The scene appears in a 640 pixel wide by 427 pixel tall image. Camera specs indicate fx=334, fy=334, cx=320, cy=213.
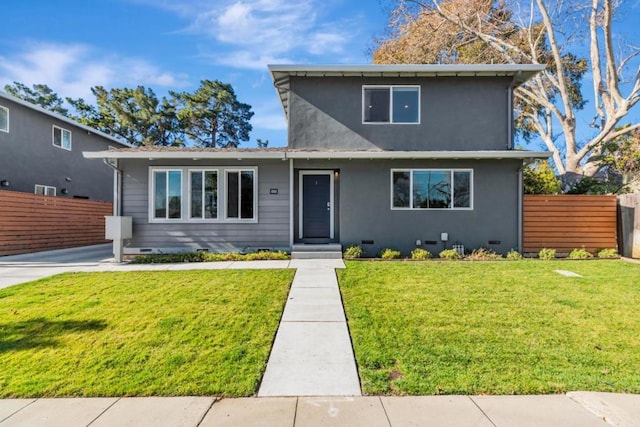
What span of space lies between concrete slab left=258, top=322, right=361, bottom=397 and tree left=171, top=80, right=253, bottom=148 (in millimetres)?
26919

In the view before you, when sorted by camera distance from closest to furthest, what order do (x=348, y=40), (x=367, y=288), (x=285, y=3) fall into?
(x=367, y=288)
(x=285, y=3)
(x=348, y=40)

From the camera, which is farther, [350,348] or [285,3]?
[285,3]

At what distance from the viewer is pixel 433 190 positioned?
9.82 metres

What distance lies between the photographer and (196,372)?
9.91ft

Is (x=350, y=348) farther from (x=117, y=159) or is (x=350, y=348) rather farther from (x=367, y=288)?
(x=117, y=159)

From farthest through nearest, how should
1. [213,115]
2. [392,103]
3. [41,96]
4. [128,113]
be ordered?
[41,96], [213,115], [128,113], [392,103]

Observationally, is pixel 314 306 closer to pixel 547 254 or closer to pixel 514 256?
pixel 514 256

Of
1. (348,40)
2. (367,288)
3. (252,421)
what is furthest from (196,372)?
(348,40)

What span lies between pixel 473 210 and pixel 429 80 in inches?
162

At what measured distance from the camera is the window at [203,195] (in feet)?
32.5

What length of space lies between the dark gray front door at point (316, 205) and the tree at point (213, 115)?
20.8 m

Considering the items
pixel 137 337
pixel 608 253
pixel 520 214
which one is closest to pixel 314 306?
pixel 137 337

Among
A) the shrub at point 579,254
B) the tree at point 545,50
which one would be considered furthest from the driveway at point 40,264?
the tree at point 545,50

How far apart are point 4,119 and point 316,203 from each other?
12.5 metres
